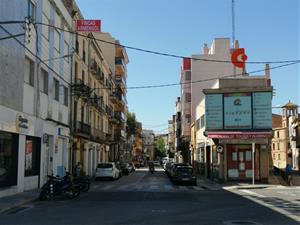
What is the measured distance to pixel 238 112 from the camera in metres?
36.9

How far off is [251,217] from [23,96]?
1351 cm

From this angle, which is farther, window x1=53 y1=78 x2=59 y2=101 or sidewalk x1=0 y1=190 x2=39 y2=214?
window x1=53 y1=78 x2=59 y2=101

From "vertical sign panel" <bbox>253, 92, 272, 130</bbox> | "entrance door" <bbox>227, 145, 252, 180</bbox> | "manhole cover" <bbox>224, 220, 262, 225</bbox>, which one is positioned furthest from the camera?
"vertical sign panel" <bbox>253, 92, 272, 130</bbox>

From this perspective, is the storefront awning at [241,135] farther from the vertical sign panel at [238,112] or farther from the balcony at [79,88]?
the balcony at [79,88]

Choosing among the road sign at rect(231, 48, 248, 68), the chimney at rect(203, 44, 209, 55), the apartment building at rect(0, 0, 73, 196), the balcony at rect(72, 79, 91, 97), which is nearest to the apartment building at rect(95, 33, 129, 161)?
the chimney at rect(203, 44, 209, 55)

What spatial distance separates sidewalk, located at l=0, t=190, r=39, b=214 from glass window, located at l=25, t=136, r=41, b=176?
234cm

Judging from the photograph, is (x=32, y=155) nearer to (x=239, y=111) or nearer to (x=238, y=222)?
(x=238, y=222)

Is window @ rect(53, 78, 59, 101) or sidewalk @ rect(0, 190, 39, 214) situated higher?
window @ rect(53, 78, 59, 101)

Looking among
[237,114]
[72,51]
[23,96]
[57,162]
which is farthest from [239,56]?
[23,96]

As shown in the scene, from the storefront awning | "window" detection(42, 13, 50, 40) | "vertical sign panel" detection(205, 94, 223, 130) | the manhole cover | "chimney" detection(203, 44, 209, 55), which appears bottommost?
the manhole cover

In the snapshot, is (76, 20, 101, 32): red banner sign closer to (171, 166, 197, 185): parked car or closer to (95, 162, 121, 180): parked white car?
(171, 166, 197, 185): parked car

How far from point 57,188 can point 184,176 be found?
587 inches

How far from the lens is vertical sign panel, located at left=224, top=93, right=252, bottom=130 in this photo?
36812 millimetres

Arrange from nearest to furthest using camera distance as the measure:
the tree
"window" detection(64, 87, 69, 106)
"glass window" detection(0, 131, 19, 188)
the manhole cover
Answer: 1. the manhole cover
2. "glass window" detection(0, 131, 19, 188)
3. "window" detection(64, 87, 69, 106)
4. the tree
